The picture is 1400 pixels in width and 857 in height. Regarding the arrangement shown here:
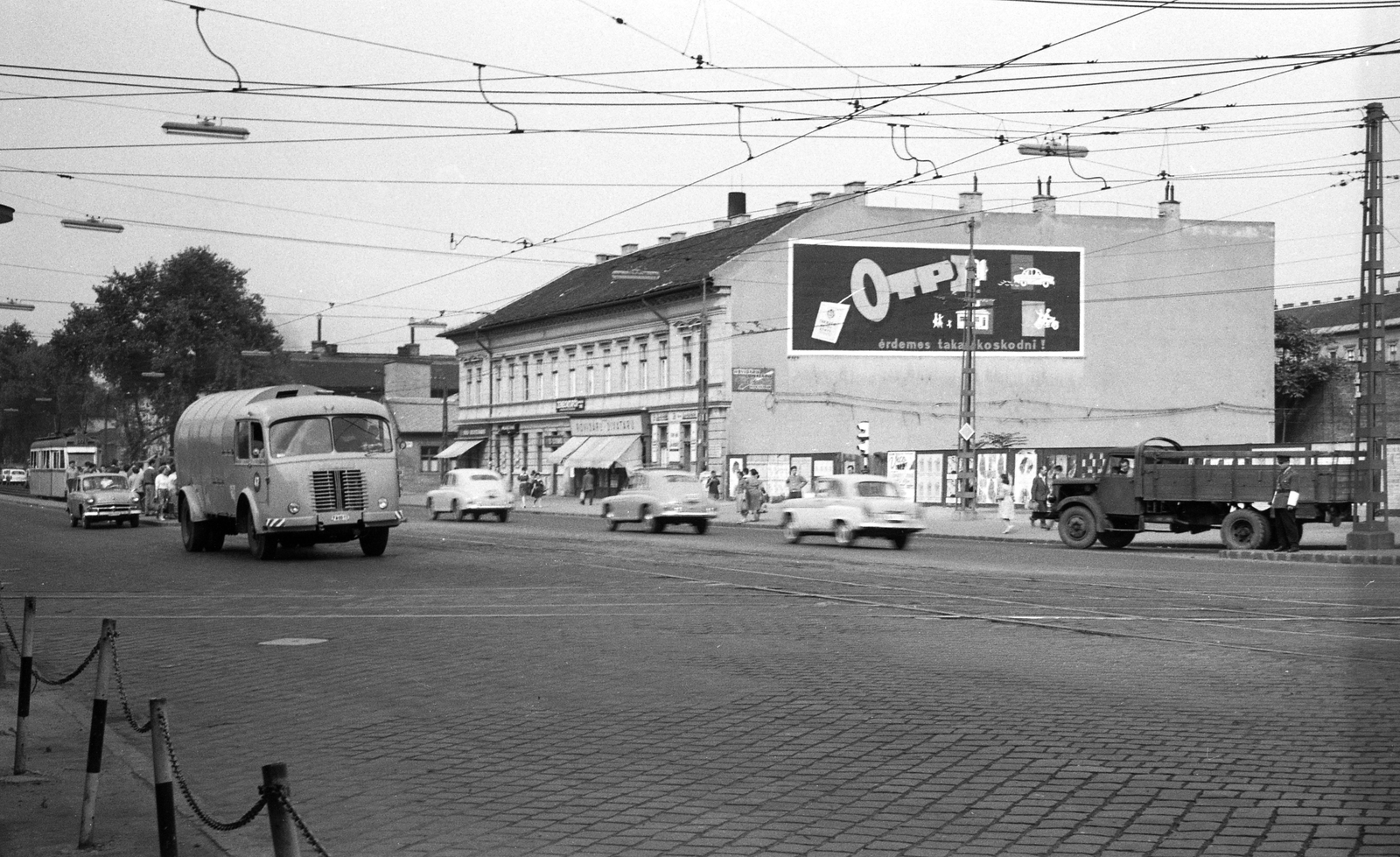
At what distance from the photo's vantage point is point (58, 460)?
3361 inches

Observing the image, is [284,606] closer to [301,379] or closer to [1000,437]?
[1000,437]

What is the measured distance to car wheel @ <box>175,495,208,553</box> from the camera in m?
32.7

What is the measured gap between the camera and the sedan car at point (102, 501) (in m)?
46.1

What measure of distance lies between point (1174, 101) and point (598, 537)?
58.5 feet

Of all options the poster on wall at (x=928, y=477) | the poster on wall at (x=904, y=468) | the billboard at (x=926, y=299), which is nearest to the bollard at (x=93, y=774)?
the poster on wall at (x=928, y=477)

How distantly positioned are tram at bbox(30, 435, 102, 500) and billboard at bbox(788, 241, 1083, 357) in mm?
38629

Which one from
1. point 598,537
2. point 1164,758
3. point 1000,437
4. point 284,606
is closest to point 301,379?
point 1000,437

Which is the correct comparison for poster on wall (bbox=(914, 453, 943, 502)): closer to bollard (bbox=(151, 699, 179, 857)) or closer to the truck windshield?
the truck windshield

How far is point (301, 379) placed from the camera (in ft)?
411

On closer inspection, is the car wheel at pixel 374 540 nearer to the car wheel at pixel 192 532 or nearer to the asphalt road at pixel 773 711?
the car wheel at pixel 192 532

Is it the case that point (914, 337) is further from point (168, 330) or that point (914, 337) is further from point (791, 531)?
point (168, 330)

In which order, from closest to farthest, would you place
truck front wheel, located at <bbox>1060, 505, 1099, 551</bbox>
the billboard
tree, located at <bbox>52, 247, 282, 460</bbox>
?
truck front wheel, located at <bbox>1060, 505, 1099, 551</bbox> → the billboard → tree, located at <bbox>52, 247, 282, 460</bbox>

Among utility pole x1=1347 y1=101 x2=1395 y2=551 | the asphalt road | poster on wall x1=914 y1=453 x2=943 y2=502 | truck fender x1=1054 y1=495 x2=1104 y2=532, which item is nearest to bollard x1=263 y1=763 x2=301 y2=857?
the asphalt road

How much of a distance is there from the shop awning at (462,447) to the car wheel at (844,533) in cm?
5587
